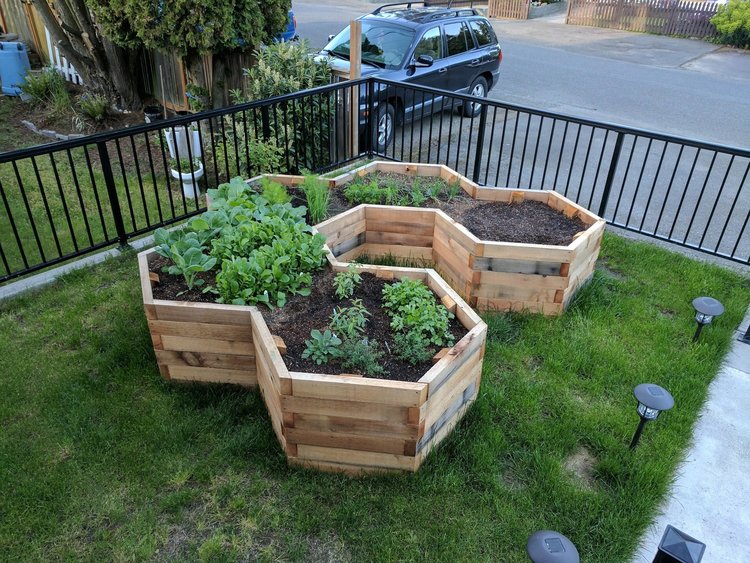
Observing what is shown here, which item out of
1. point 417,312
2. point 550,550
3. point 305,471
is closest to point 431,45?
point 417,312

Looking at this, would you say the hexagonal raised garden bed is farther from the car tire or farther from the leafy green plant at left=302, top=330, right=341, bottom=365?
the car tire

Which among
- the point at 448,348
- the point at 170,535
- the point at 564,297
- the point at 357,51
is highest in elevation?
the point at 357,51

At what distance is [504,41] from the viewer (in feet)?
55.9

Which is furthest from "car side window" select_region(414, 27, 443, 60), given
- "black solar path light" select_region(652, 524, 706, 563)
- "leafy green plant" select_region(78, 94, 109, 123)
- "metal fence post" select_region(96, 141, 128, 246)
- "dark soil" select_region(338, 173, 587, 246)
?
"black solar path light" select_region(652, 524, 706, 563)

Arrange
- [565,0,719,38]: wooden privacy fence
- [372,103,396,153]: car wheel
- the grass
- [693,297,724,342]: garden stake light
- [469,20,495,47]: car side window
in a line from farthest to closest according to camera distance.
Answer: [565,0,719,38]: wooden privacy fence
[469,20,495,47]: car side window
[372,103,396,153]: car wheel
[693,297,724,342]: garden stake light
the grass

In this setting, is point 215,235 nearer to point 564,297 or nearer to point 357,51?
point 564,297

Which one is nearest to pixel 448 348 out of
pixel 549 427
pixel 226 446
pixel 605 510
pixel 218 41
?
pixel 549 427

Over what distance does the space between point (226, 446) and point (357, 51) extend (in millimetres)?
5108

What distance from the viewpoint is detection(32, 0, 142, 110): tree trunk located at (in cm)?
809

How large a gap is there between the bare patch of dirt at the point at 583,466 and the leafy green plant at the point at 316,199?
2425mm

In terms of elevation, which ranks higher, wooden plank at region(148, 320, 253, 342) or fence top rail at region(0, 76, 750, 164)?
fence top rail at region(0, 76, 750, 164)

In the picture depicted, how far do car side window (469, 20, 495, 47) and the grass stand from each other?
260 inches

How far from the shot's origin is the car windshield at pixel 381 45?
7.89 m

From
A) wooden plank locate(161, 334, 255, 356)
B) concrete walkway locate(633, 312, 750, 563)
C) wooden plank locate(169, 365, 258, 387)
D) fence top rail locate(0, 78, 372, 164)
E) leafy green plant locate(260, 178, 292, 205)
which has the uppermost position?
fence top rail locate(0, 78, 372, 164)
